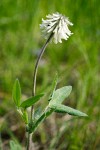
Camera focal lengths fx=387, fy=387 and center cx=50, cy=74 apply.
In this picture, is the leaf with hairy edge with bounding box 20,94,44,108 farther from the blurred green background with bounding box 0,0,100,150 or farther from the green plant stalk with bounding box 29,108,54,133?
the blurred green background with bounding box 0,0,100,150

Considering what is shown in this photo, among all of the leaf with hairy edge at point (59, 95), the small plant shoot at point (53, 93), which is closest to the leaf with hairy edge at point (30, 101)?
the small plant shoot at point (53, 93)

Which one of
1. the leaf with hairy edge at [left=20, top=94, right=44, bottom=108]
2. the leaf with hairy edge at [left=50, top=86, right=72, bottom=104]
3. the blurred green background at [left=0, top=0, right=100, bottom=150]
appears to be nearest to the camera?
the leaf with hairy edge at [left=20, top=94, right=44, bottom=108]

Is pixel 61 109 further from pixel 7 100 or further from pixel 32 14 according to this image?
pixel 32 14

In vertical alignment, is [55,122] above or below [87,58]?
below

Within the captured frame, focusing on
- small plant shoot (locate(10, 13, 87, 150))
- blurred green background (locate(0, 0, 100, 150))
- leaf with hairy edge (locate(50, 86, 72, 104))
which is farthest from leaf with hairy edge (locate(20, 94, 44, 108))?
blurred green background (locate(0, 0, 100, 150))

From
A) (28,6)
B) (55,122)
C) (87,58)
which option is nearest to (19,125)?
(55,122)

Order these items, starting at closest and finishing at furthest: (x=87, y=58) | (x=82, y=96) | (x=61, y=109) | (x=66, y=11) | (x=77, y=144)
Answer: (x=61, y=109), (x=77, y=144), (x=82, y=96), (x=87, y=58), (x=66, y=11)

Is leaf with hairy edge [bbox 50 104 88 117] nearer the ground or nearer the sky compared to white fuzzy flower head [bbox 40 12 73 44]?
nearer the ground

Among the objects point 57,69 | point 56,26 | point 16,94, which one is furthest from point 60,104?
point 57,69

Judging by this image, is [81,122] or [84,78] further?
[84,78]
